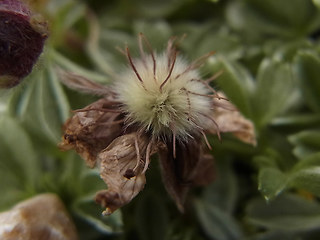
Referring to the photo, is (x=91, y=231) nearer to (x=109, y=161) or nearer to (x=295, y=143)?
(x=109, y=161)

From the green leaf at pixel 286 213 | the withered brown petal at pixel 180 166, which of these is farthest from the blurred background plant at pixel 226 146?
the withered brown petal at pixel 180 166

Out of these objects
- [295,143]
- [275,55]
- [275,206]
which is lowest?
[275,206]

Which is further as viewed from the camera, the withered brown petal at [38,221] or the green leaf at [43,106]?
the green leaf at [43,106]

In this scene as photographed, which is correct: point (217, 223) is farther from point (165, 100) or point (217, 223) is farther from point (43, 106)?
point (43, 106)

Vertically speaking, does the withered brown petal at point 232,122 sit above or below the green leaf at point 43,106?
below

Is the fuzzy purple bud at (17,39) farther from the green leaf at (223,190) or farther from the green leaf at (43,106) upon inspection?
the green leaf at (223,190)

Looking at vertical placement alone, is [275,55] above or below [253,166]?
above

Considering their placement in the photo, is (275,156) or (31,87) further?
(31,87)

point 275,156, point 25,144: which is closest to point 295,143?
point 275,156

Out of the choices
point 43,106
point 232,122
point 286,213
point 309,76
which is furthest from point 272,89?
point 43,106
